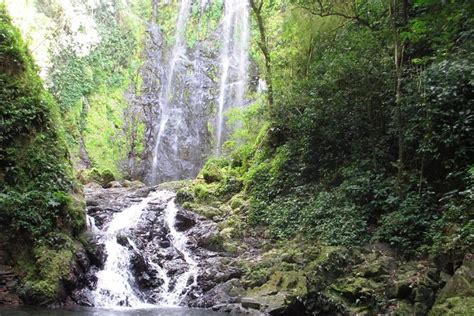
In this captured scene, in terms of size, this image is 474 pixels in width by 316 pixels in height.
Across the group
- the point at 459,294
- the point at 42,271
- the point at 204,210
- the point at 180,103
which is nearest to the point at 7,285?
the point at 42,271

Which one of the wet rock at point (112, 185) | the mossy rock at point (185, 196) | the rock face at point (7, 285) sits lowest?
the rock face at point (7, 285)

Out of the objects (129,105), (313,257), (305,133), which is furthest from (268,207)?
(129,105)

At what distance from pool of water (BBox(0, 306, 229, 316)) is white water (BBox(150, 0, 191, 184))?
18.7m

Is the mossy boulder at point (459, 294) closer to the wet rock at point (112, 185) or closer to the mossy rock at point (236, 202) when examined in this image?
the mossy rock at point (236, 202)

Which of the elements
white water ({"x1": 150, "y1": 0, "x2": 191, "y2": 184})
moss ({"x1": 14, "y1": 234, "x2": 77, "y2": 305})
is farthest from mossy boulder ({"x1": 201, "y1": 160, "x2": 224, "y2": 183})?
white water ({"x1": 150, "y1": 0, "x2": 191, "y2": 184})

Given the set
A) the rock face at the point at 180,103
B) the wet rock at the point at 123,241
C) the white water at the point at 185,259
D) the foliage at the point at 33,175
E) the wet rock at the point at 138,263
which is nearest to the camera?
the foliage at the point at 33,175

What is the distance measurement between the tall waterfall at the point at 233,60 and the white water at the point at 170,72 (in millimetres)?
3082

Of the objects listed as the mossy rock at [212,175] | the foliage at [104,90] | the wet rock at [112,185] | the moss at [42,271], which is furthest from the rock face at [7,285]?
the foliage at [104,90]

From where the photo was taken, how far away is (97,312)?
27.9 feet

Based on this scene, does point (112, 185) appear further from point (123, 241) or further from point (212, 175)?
point (123, 241)

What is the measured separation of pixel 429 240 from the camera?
330 inches

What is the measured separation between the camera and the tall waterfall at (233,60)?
2946 centimetres

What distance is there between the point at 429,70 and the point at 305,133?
491 cm

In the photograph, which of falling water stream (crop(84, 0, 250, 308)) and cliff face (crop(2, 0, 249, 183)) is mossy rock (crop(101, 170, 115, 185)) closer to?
cliff face (crop(2, 0, 249, 183))
